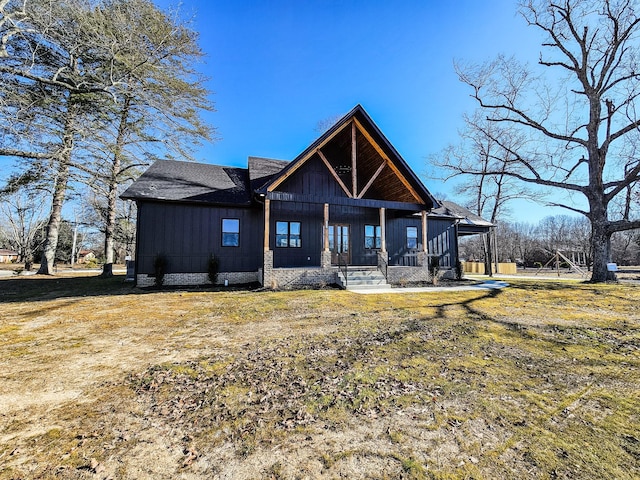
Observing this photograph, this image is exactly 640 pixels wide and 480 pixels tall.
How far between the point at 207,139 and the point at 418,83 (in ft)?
40.3

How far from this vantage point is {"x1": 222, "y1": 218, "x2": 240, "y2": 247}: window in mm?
12664

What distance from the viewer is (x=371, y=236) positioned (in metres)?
15.2

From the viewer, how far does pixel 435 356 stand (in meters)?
4.11

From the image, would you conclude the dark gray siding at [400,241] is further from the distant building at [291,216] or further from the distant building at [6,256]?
the distant building at [6,256]

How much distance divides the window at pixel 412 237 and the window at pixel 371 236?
2.06m

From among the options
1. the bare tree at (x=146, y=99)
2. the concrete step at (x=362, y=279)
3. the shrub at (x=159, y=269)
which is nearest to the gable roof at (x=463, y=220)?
the concrete step at (x=362, y=279)

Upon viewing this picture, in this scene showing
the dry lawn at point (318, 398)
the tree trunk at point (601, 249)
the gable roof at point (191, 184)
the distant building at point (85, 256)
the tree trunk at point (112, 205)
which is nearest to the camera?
the dry lawn at point (318, 398)

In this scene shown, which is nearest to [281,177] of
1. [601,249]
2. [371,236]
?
[371,236]

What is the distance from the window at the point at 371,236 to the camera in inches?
594

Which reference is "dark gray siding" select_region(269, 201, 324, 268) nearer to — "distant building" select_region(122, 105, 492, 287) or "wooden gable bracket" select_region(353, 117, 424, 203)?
"distant building" select_region(122, 105, 492, 287)

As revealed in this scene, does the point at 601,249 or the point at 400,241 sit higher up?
the point at 400,241

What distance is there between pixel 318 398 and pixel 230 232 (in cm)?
1085

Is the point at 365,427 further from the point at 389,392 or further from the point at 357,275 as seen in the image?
the point at 357,275

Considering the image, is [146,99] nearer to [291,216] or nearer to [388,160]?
[291,216]
